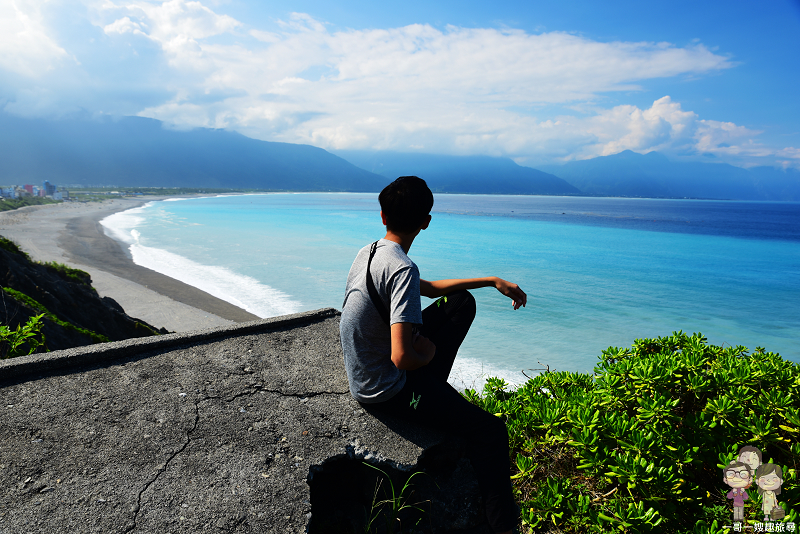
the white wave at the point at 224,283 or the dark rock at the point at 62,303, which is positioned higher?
the dark rock at the point at 62,303

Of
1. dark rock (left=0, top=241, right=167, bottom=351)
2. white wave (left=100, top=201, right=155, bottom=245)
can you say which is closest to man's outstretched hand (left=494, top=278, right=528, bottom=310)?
dark rock (left=0, top=241, right=167, bottom=351)

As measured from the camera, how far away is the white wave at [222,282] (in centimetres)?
1489

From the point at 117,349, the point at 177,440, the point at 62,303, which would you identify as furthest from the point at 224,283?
the point at 177,440

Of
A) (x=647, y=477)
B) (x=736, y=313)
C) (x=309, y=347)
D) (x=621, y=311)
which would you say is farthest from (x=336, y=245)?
(x=647, y=477)

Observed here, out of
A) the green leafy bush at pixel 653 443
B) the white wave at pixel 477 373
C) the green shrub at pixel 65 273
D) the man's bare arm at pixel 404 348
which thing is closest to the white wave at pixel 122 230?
the green shrub at pixel 65 273

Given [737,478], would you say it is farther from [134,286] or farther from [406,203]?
[134,286]

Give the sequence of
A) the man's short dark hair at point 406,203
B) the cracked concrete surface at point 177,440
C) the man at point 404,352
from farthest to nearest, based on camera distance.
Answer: the man's short dark hair at point 406,203, the man at point 404,352, the cracked concrete surface at point 177,440

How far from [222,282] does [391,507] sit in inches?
676

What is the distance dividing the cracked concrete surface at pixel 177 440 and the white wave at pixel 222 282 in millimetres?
10638

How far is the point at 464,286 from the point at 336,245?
29285 mm

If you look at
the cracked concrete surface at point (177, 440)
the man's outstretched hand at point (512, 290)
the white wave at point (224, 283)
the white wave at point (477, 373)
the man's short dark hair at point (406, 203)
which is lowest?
the white wave at point (477, 373)

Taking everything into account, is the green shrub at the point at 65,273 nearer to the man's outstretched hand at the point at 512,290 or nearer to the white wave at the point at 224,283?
the white wave at the point at 224,283

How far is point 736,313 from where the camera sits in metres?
19.3

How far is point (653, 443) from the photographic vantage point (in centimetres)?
233
